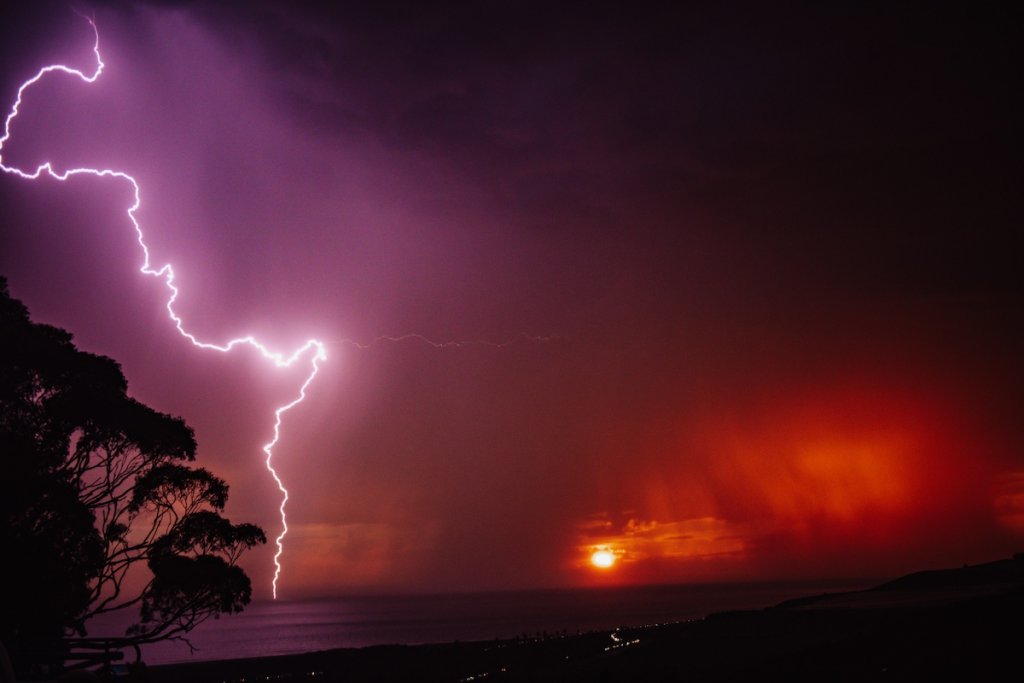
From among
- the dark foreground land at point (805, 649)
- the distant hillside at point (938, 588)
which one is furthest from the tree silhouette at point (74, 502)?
the distant hillside at point (938, 588)

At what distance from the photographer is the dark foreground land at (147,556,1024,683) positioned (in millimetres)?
12656

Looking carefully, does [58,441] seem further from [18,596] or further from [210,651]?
[210,651]

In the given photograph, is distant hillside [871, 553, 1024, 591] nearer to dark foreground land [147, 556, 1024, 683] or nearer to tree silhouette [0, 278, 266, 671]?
dark foreground land [147, 556, 1024, 683]

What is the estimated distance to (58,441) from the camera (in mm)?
21781

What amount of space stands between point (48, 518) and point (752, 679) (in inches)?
701

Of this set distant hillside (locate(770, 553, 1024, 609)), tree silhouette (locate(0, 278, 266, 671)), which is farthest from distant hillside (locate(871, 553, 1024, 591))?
tree silhouette (locate(0, 278, 266, 671))

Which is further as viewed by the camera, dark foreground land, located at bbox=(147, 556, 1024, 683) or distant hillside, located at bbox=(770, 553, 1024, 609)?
distant hillside, located at bbox=(770, 553, 1024, 609)

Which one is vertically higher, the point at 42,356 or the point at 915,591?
the point at 42,356

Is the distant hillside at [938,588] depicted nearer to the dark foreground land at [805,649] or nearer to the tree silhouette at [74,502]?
the dark foreground land at [805,649]

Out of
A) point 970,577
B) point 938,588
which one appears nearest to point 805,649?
point 938,588

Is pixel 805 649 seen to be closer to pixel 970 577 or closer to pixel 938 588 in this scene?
pixel 938 588

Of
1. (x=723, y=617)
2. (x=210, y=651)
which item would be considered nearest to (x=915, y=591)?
(x=723, y=617)

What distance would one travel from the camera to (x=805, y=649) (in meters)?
15.8

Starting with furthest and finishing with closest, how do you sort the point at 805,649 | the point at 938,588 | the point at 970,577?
the point at 970,577
the point at 938,588
the point at 805,649
